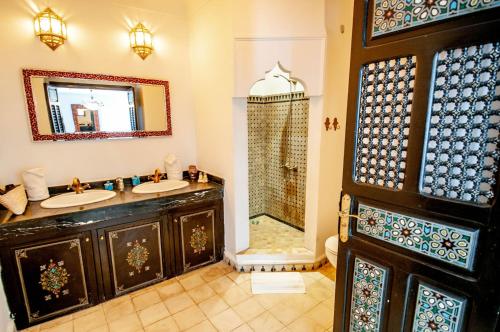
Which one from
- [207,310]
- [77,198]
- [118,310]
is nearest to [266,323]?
[207,310]

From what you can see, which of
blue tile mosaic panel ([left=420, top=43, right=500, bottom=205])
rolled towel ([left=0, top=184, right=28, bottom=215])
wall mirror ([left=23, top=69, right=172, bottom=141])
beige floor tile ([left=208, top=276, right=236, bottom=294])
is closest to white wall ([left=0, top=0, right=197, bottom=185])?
wall mirror ([left=23, top=69, right=172, bottom=141])

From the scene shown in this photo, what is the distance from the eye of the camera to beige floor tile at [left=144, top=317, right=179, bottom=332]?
76.3 inches

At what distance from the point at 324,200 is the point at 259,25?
181 centimetres

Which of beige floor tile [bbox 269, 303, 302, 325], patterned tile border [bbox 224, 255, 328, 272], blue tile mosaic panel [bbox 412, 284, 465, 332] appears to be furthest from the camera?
patterned tile border [bbox 224, 255, 328, 272]

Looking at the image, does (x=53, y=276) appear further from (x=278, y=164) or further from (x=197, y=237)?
(x=278, y=164)

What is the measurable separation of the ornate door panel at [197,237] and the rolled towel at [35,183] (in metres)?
1.21

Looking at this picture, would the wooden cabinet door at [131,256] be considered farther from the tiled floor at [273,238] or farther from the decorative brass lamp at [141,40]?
the decorative brass lamp at [141,40]

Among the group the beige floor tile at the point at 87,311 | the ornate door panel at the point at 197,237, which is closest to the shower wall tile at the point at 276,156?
the ornate door panel at the point at 197,237

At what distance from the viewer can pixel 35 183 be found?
7.29 ft

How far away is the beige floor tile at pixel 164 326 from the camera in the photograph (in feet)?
6.36

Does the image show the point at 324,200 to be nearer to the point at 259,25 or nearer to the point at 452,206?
the point at 452,206

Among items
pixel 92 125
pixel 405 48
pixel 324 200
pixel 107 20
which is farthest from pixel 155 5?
pixel 324 200

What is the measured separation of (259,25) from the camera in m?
2.22

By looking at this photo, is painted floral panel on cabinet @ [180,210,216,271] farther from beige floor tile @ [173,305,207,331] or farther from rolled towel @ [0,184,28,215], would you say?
rolled towel @ [0,184,28,215]
